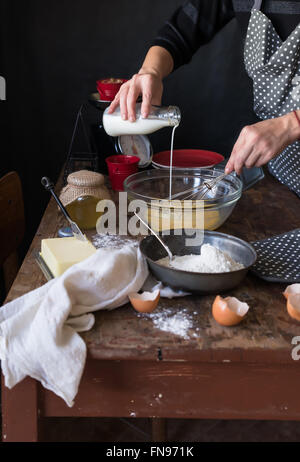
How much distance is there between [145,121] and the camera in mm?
1345

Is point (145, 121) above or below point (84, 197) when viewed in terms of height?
above

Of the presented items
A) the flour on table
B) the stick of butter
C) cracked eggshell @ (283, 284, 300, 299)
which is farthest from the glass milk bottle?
cracked eggshell @ (283, 284, 300, 299)

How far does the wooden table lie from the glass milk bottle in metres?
0.60

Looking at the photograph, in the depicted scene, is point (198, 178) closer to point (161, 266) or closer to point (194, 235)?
point (194, 235)

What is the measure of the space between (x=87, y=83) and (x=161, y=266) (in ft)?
4.79

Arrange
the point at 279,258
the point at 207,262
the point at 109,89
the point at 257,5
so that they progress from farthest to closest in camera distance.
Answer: the point at 109,89
the point at 257,5
the point at 279,258
the point at 207,262

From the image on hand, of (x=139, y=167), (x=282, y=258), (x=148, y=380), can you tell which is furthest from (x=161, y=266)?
(x=139, y=167)

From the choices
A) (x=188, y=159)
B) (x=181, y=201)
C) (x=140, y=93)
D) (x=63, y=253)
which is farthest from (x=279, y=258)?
(x=188, y=159)

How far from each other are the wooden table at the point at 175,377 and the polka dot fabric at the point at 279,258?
16 cm

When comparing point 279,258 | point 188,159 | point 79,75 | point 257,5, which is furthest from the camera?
point 79,75

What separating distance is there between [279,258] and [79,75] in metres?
1.42

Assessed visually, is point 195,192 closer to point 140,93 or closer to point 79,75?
point 140,93

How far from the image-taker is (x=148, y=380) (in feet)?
2.90

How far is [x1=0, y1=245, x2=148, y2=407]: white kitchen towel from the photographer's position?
32.4 inches
